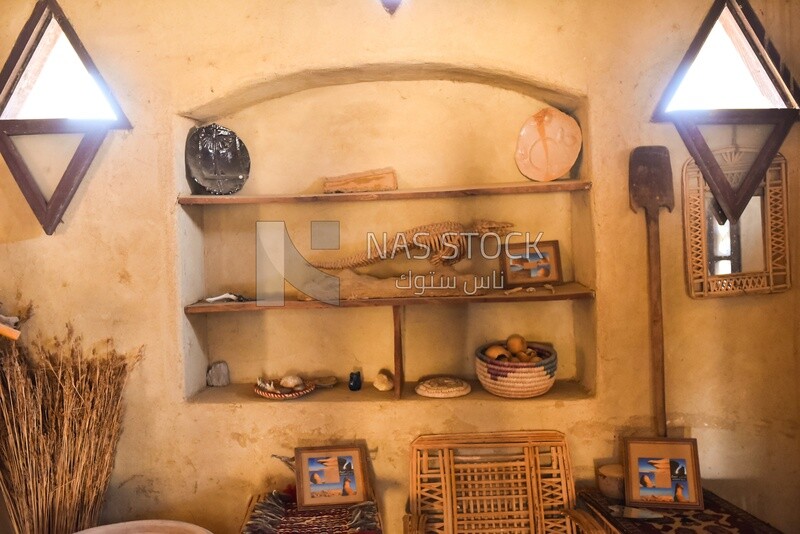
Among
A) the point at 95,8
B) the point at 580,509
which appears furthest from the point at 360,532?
the point at 95,8

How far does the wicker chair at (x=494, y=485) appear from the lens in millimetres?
2463

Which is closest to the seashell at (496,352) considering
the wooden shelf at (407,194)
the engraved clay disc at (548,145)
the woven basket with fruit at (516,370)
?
the woven basket with fruit at (516,370)

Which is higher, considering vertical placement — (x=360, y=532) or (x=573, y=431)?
(x=573, y=431)

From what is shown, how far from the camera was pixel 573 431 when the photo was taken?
101 inches

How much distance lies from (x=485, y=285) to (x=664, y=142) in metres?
1.02

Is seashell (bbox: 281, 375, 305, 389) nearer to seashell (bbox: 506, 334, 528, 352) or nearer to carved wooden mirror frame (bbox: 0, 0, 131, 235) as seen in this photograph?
seashell (bbox: 506, 334, 528, 352)

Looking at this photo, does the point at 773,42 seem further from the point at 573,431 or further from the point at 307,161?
the point at 307,161

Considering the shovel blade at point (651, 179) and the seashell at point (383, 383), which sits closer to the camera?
the shovel blade at point (651, 179)

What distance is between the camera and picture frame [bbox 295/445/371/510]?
8.27 feet

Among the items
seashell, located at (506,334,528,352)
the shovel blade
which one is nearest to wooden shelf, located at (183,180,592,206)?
the shovel blade

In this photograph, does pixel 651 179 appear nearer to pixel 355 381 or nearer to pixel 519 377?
pixel 519 377

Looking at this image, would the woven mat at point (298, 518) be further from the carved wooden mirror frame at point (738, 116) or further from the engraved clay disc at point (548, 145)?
the carved wooden mirror frame at point (738, 116)

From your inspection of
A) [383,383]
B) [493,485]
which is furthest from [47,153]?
[493,485]

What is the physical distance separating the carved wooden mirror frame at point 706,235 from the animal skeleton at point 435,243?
790 millimetres
